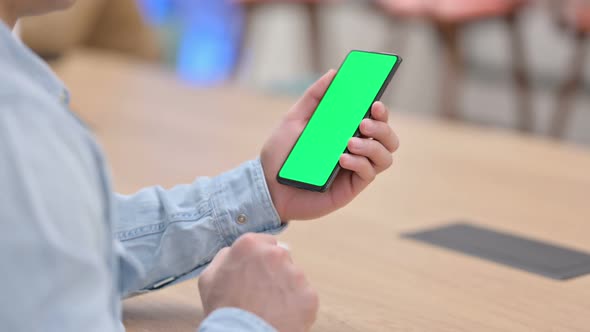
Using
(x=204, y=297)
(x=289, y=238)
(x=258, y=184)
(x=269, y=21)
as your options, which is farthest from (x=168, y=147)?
(x=269, y=21)

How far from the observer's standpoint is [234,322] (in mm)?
784

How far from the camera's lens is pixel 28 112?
0.66 metres

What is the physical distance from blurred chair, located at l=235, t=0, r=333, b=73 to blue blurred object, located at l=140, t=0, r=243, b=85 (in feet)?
1.39

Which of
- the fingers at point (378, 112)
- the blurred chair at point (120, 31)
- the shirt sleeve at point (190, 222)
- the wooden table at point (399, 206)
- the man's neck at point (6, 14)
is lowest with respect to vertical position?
the blurred chair at point (120, 31)

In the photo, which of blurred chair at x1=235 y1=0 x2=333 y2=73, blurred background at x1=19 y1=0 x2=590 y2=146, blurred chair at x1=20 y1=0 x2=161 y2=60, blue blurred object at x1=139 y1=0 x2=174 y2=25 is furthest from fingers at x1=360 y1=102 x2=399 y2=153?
blue blurred object at x1=139 y1=0 x2=174 y2=25

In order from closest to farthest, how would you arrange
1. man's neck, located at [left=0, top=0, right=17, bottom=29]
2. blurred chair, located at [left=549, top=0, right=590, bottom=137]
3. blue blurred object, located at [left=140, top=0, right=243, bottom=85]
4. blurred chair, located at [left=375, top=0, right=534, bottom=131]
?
man's neck, located at [left=0, top=0, right=17, bottom=29] < blurred chair, located at [left=549, top=0, right=590, bottom=137] < blurred chair, located at [left=375, top=0, right=534, bottom=131] < blue blurred object, located at [left=140, top=0, right=243, bottom=85]

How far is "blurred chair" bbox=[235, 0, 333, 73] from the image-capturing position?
3.72 meters

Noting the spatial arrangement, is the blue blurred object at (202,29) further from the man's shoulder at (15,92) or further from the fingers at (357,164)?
the man's shoulder at (15,92)

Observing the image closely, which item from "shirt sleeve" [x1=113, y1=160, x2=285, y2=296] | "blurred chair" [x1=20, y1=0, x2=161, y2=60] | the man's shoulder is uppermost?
the man's shoulder

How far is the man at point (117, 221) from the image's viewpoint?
64 cm

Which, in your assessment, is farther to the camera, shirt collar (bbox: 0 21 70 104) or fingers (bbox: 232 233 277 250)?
fingers (bbox: 232 233 277 250)

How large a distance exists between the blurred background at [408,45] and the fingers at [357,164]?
1798 mm

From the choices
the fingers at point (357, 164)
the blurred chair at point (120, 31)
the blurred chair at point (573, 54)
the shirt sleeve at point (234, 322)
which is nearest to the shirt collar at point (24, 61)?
the shirt sleeve at point (234, 322)

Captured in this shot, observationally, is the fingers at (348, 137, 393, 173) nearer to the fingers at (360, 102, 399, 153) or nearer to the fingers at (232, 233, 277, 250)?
the fingers at (360, 102, 399, 153)
